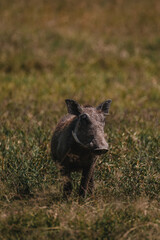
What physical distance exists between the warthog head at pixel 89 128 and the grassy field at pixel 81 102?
63cm

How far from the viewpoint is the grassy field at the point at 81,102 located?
4345mm

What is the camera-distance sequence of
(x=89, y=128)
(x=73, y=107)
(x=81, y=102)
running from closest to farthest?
(x=89, y=128)
(x=73, y=107)
(x=81, y=102)

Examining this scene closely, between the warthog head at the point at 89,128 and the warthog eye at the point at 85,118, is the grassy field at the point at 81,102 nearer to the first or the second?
the warthog head at the point at 89,128

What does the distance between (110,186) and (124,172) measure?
0.34 metres

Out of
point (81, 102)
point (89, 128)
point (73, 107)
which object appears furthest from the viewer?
point (81, 102)

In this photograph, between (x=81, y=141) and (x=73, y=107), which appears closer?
(x=81, y=141)

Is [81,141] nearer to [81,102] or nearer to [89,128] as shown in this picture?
[89,128]

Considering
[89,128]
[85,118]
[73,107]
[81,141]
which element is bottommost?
[81,141]

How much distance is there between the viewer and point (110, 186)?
545 cm

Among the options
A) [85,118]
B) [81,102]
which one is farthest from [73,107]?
[81,102]

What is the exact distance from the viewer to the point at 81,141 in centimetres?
464

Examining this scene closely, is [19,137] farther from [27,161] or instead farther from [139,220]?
[139,220]

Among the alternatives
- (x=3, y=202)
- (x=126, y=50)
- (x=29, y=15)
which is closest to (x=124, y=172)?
(x=3, y=202)

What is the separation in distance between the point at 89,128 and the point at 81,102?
6299 mm
